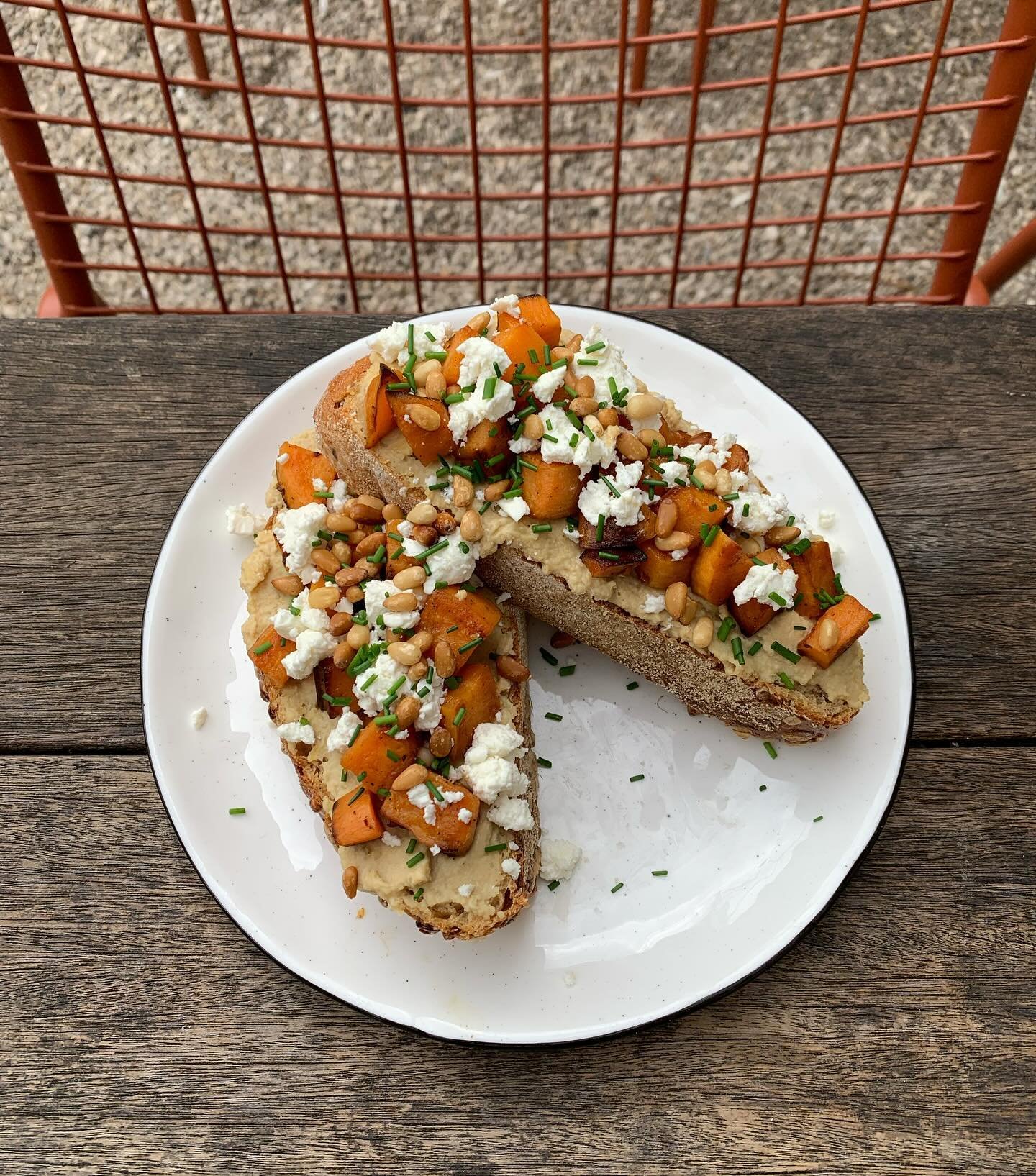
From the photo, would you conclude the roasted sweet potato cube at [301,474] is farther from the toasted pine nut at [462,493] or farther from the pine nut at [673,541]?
the pine nut at [673,541]

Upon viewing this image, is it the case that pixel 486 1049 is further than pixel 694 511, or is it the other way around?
pixel 486 1049

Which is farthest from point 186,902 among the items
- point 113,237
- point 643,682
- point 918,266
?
point 918,266

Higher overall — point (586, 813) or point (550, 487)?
point (550, 487)

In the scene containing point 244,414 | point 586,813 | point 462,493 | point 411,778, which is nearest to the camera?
point 411,778

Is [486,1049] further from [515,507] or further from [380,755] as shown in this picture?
[515,507]

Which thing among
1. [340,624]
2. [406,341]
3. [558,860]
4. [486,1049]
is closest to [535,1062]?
[486,1049]

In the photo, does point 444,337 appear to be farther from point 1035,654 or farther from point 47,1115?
point 47,1115

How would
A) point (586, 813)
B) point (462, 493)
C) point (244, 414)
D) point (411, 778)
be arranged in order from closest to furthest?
point (411, 778) < point (462, 493) < point (586, 813) < point (244, 414)
